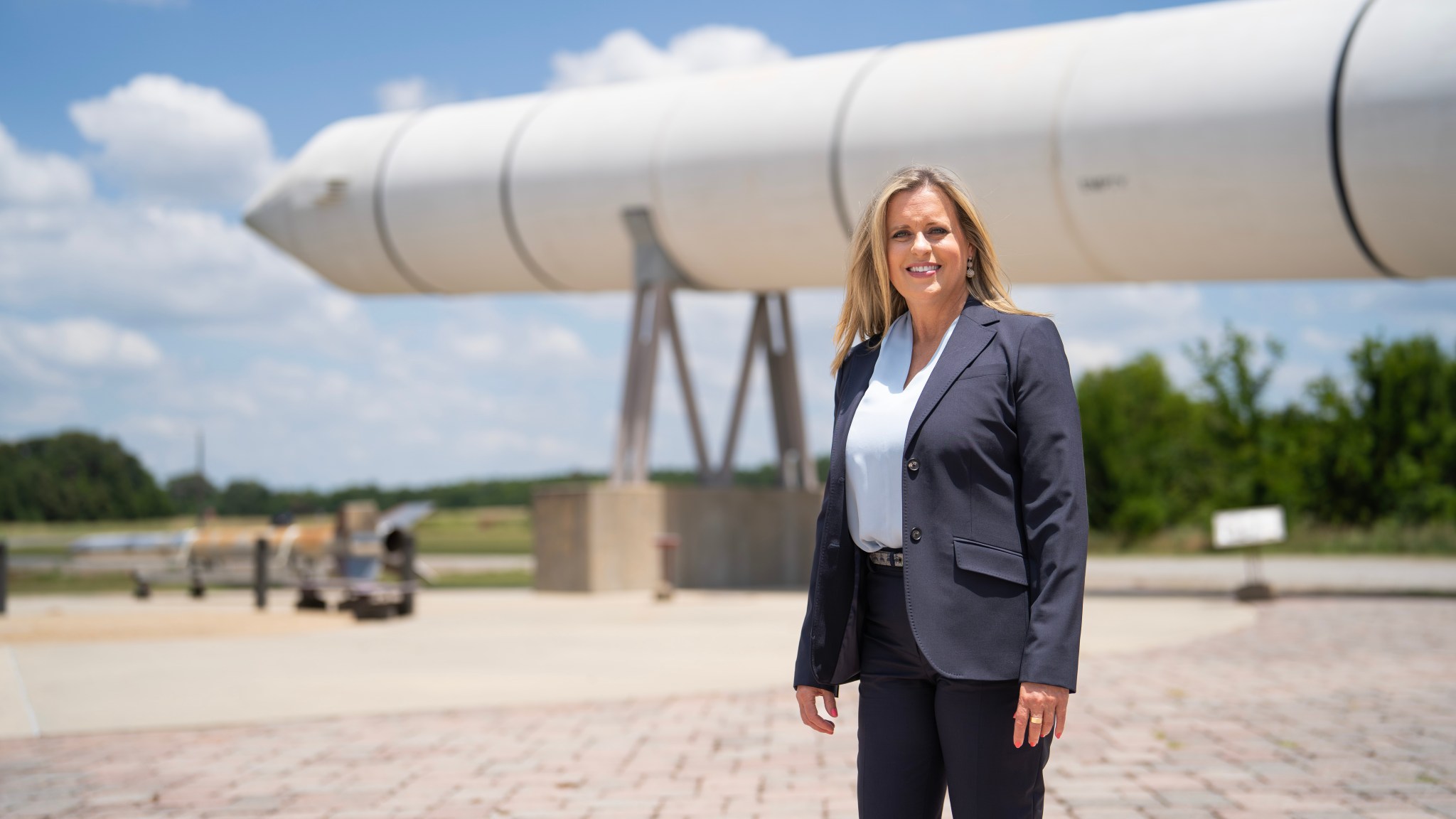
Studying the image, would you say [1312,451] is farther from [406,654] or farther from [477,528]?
[477,528]

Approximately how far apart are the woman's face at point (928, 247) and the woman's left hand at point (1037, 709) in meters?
0.73

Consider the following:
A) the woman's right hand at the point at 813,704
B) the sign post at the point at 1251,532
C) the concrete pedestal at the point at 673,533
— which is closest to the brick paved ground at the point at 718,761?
the woman's right hand at the point at 813,704

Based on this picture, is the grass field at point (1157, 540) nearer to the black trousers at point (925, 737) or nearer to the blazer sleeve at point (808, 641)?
the blazer sleeve at point (808, 641)

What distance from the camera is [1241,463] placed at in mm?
27953

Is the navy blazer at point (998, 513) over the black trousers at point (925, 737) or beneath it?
over

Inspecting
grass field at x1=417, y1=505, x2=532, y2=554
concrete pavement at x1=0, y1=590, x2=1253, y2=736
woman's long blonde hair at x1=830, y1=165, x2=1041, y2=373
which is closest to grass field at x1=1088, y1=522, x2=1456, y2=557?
concrete pavement at x1=0, y1=590, x2=1253, y2=736

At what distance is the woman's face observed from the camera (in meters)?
2.30

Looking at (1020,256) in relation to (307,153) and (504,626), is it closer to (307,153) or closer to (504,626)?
(504,626)

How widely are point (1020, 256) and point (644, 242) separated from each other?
436 centimetres

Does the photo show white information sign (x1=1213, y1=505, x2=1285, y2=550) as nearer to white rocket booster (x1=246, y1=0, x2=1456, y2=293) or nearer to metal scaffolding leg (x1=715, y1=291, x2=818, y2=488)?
white rocket booster (x1=246, y1=0, x2=1456, y2=293)

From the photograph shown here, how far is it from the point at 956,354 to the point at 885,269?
26cm

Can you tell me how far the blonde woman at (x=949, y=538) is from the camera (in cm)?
207

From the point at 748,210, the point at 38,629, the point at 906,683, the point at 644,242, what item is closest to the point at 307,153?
the point at 644,242

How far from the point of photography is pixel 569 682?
22.7 ft
